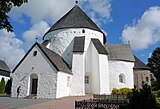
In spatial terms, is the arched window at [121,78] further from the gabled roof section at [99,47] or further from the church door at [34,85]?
the church door at [34,85]

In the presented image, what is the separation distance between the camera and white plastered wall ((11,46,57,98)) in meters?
22.3

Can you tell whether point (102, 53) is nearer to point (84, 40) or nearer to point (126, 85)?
point (84, 40)

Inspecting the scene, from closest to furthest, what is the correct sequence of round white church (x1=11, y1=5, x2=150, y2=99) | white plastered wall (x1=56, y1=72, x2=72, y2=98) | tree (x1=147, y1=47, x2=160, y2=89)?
white plastered wall (x1=56, y1=72, x2=72, y2=98) < round white church (x1=11, y1=5, x2=150, y2=99) < tree (x1=147, y1=47, x2=160, y2=89)

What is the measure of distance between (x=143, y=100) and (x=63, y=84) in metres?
16.8

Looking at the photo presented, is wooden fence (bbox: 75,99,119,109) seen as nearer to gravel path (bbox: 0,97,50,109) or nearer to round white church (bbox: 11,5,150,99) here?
gravel path (bbox: 0,97,50,109)

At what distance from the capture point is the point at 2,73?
49531mm

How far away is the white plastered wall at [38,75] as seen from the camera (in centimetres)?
2227

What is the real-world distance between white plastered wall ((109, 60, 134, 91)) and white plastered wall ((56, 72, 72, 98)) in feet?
27.8

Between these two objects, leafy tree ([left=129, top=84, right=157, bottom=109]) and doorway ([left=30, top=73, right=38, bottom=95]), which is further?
doorway ([left=30, top=73, right=38, bottom=95])

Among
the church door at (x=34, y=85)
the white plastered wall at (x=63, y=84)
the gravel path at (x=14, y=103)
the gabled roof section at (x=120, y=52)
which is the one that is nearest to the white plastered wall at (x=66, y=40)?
the white plastered wall at (x=63, y=84)

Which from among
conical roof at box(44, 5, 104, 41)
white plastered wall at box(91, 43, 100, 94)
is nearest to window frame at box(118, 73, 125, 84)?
white plastered wall at box(91, 43, 100, 94)

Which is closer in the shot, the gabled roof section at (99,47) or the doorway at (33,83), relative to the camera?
the doorway at (33,83)

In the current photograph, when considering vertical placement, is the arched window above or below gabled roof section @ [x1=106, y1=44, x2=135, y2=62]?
below

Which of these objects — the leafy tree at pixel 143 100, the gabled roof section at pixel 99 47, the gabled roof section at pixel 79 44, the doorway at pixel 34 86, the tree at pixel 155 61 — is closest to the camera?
the leafy tree at pixel 143 100
